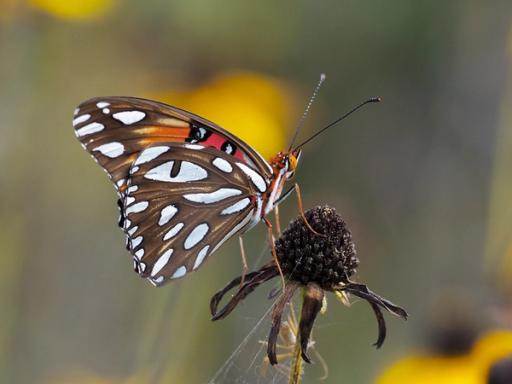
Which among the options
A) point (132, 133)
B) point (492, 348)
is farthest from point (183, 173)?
point (492, 348)

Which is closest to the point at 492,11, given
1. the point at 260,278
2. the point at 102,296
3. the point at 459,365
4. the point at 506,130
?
the point at 506,130

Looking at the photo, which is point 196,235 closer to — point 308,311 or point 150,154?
point 150,154

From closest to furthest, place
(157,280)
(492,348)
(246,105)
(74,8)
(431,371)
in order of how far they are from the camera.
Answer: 1. (157,280)
2. (492,348)
3. (431,371)
4. (74,8)
5. (246,105)

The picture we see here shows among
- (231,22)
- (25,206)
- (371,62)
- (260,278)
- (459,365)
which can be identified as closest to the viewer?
(260,278)

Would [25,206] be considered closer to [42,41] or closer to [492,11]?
[42,41]

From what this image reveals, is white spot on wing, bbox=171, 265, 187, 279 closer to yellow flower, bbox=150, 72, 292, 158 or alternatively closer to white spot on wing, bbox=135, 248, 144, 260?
white spot on wing, bbox=135, 248, 144, 260

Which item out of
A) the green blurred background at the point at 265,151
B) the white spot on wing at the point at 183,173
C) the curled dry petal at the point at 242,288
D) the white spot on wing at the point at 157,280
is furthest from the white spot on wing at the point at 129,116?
the green blurred background at the point at 265,151
